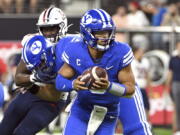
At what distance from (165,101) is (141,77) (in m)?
2.00

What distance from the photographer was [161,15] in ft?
47.2

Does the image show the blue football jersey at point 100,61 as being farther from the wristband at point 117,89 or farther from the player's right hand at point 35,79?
the player's right hand at point 35,79

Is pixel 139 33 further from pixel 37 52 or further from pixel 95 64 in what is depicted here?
pixel 95 64

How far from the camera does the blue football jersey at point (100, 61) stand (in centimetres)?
594

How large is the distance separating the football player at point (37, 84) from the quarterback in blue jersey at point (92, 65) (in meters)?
→ 0.43

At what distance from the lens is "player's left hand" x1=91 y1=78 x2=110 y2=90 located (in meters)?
5.67

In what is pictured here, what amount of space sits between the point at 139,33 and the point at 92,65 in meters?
7.71

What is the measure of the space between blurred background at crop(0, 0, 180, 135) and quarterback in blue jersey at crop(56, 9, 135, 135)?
636 cm

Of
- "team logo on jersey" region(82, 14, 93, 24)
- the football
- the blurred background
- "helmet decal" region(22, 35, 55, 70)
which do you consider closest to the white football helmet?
"helmet decal" region(22, 35, 55, 70)

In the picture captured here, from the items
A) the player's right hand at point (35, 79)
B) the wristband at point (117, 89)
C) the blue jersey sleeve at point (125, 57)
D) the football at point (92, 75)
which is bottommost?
the player's right hand at point (35, 79)

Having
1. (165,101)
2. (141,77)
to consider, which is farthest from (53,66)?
(165,101)

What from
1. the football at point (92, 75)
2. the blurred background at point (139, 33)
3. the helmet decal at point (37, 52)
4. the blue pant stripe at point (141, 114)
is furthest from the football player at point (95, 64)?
the blurred background at point (139, 33)

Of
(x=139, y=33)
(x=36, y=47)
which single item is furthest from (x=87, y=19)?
(x=139, y=33)

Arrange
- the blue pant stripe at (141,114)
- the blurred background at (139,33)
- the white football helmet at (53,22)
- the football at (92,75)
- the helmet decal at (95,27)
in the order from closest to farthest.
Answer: the football at (92,75) → the helmet decal at (95,27) → the blue pant stripe at (141,114) → the white football helmet at (53,22) → the blurred background at (139,33)
